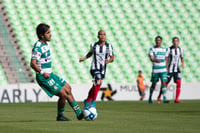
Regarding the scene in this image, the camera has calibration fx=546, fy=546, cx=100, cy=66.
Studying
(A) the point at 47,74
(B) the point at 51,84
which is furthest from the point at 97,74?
(A) the point at 47,74

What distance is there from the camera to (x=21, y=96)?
2005 centimetres

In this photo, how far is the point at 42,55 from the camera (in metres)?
8.66

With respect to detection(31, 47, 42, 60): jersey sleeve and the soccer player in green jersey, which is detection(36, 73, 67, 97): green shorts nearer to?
the soccer player in green jersey

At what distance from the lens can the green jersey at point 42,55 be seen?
8586mm

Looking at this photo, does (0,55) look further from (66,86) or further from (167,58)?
(66,86)

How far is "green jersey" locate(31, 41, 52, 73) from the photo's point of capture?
8.59 metres

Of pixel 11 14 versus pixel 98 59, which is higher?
pixel 11 14

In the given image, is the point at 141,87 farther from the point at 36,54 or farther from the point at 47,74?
the point at 47,74

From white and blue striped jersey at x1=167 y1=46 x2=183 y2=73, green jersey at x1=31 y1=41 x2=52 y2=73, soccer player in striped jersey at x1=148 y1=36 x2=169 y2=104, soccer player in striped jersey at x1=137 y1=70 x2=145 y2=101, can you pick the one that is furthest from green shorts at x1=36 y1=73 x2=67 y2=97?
soccer player in striped jersey at x1=137 y1=70 x2=145 y2=101

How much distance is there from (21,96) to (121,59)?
5841mm

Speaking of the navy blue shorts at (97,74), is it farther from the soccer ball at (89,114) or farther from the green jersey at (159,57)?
the green jersey at (159,57)

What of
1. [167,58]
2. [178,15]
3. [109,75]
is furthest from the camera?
[178,15]

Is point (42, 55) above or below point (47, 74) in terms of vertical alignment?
above

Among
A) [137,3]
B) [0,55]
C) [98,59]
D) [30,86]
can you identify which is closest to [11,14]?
[0,55]
